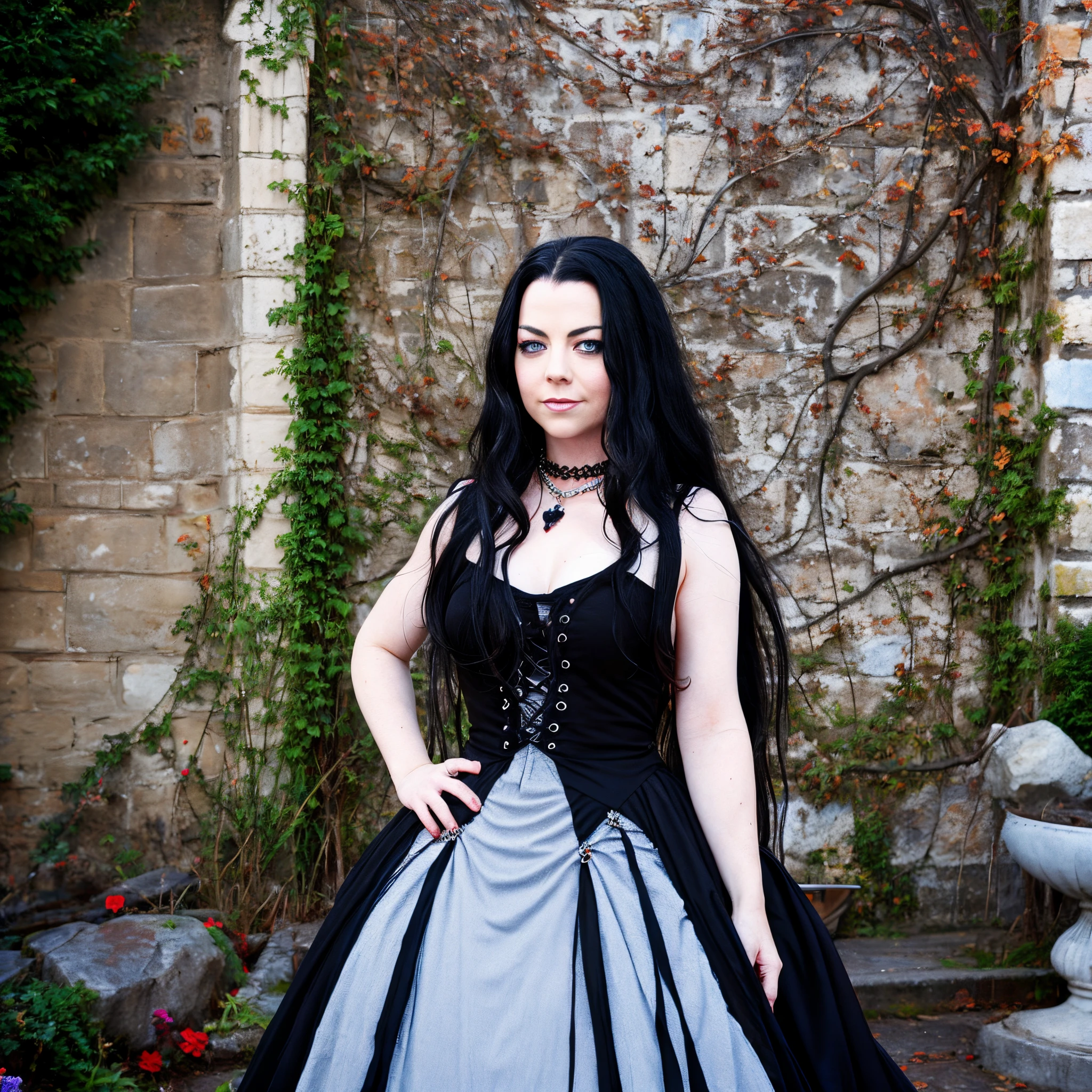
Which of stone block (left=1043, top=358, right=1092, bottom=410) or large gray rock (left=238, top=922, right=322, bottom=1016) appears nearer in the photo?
large gray rock (left=238, top=922, right=322, bottom=1016)

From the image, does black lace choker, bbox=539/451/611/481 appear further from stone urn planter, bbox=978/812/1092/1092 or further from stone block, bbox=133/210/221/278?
stone block, bbox=133/210/221/278

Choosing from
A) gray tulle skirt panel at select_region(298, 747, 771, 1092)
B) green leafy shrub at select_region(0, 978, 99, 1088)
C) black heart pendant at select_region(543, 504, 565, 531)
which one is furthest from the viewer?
green leafy shrub at select_region(0, 978, 99, 1088)

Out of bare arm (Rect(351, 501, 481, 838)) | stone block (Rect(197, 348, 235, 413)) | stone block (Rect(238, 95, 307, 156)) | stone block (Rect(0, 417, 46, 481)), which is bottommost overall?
bare arm (Rect(351, 501, 481, 838))

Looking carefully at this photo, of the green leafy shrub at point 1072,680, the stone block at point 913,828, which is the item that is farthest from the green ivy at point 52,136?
the green leafy shrub at point 1072,680

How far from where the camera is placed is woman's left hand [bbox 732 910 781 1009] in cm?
138

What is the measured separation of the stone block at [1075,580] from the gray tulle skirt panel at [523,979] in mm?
2520

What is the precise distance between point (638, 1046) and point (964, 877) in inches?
111

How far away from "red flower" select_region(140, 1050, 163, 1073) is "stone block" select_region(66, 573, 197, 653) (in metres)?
1.35

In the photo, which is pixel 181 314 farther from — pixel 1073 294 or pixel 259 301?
pixel 1073 294

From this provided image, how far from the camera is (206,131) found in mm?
3459

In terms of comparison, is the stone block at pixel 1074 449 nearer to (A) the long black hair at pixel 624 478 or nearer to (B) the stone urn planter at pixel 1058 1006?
(B) the stone urn planter at pixel 1058 1006

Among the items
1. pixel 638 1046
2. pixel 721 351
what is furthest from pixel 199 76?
pixel 638 1046

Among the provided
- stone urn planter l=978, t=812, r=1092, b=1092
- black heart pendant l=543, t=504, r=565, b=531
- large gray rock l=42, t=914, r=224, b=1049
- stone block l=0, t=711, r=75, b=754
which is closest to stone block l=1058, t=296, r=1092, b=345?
stone urn planter l=978, t=812, r=1092, b=1092

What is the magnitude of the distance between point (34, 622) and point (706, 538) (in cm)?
281
